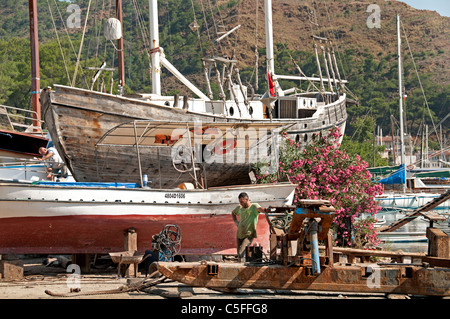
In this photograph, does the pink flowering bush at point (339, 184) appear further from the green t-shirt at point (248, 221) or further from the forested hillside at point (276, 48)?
the forested hillside at point (276, 48)

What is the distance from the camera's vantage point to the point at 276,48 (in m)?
142

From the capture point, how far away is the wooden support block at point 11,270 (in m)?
13.0

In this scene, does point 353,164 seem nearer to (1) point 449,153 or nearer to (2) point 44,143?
(2) point 44,143

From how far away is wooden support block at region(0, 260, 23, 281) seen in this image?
13.0 m

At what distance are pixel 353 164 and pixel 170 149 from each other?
559cm

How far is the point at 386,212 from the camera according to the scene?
34031mm

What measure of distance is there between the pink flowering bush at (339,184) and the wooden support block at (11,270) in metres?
8.22

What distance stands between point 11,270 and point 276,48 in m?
132

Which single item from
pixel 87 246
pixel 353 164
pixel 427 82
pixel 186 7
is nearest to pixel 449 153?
pixel 427 82

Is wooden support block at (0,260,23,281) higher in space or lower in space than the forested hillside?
lower

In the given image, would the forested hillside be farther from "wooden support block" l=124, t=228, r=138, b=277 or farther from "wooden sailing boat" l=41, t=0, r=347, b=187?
"wooden support block" l=124, t=228, r=138, b=277

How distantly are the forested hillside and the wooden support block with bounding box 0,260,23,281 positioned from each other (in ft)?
170

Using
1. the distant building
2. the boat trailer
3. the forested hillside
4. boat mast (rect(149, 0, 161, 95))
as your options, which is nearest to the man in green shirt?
the boat trailer

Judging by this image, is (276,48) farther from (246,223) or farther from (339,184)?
(246,223)
